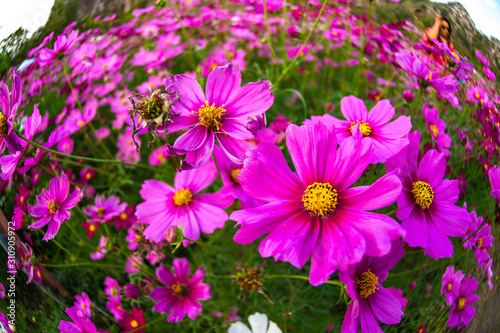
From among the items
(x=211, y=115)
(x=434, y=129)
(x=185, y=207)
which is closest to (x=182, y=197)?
(x=185, y=207)

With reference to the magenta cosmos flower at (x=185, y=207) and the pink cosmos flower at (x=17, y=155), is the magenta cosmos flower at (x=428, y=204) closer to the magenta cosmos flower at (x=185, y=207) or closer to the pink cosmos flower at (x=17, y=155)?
the magenta cosmos flower at (x=185, y=207)

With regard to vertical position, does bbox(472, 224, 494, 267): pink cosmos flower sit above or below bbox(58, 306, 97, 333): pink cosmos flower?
above

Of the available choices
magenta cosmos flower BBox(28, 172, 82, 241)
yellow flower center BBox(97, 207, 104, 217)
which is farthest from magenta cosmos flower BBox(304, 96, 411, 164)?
yellow flower center BBox(97, 207, 104, 217)

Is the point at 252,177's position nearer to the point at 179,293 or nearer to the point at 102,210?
the point at 179,293

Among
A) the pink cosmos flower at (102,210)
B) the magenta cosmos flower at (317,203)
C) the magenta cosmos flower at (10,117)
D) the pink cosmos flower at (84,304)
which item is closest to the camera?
the magenta cosmos flower at (317,203)

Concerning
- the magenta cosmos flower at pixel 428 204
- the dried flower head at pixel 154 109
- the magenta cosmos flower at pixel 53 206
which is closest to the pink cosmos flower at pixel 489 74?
the magenta cosmos flower at pixel 428 204

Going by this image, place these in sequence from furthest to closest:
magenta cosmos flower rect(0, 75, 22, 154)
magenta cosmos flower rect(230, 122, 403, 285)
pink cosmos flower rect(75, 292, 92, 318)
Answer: pink cosmos flower rect(75, 292, 92, 318)
magenta cosmos flower rect(0, 75, 22, 154)
magenta cosmos flower rect(230, 122, 403, 285)

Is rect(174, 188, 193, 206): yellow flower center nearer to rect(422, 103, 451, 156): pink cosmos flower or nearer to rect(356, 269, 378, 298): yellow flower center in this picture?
rect(356, 269, 378, 298): yellow flower center

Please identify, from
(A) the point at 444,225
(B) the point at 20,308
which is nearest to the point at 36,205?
(B) the point at 20,308
